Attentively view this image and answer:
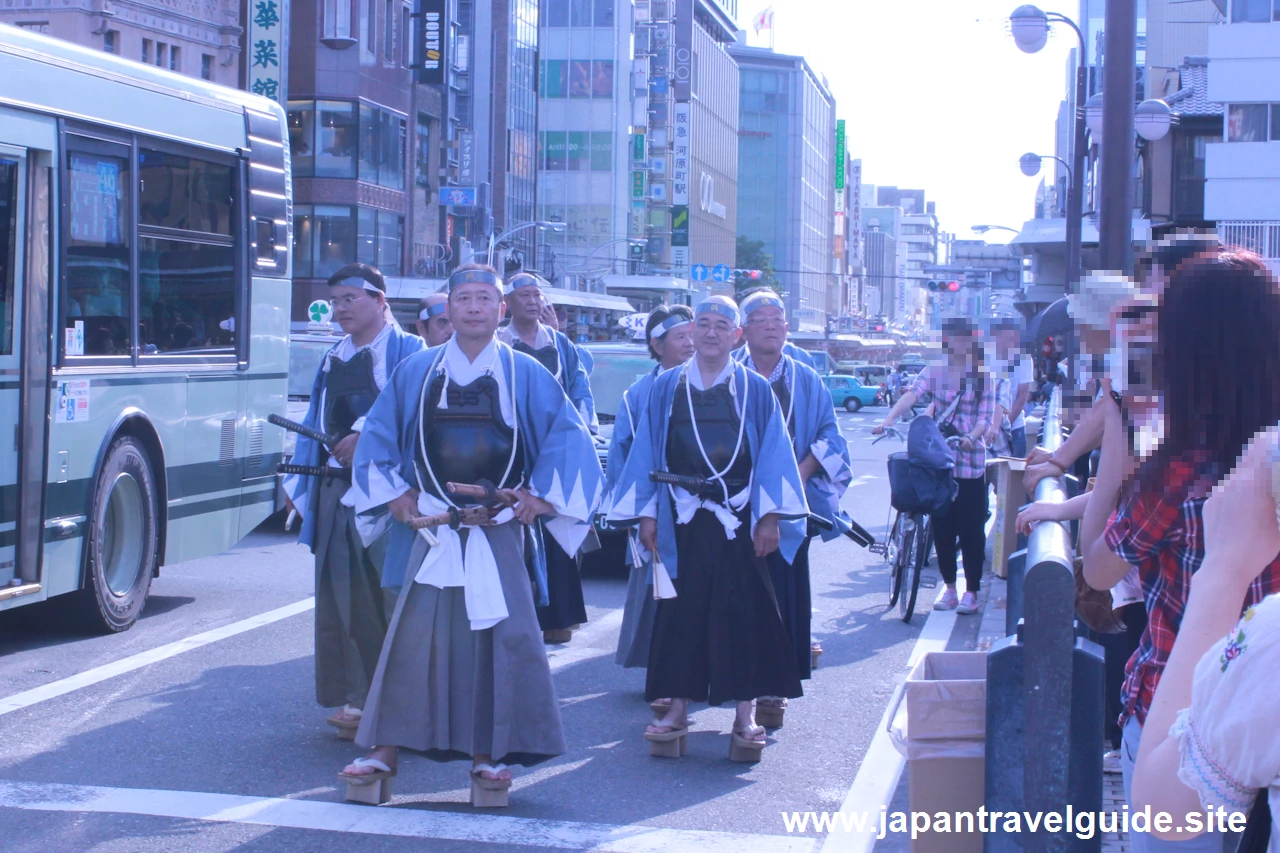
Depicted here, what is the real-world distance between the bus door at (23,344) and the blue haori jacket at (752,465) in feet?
10.8

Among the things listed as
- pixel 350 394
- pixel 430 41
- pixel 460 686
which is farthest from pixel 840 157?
pixel 460 686

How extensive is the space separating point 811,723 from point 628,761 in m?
1.08

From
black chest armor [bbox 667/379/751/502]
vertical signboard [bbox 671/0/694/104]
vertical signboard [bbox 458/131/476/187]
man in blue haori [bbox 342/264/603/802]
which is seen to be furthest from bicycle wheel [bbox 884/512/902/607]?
vertical signboard [bbox 671/0/694/104]

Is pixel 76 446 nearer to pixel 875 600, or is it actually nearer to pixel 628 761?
pixel 628 761

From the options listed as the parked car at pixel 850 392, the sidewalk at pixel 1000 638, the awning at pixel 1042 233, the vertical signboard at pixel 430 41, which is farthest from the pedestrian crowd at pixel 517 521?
the parked car at pixel 850 392

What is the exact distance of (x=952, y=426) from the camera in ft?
29.8

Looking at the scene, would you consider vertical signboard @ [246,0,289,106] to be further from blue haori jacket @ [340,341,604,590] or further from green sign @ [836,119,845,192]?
green sign @ [836,119,845,192]

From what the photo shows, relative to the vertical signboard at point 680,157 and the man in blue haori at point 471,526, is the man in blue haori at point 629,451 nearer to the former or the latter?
the man in blue haori at point 471,526

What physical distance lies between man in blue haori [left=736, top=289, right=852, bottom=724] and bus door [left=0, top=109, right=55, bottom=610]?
3.61 metres

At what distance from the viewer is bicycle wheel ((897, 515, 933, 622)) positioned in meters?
8.88

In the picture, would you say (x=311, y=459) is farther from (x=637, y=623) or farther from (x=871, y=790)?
(x=871, y=790)

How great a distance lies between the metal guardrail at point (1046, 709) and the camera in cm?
272

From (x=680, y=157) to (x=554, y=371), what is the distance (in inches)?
3260

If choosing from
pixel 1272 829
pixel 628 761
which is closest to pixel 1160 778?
pixel 1272 829
